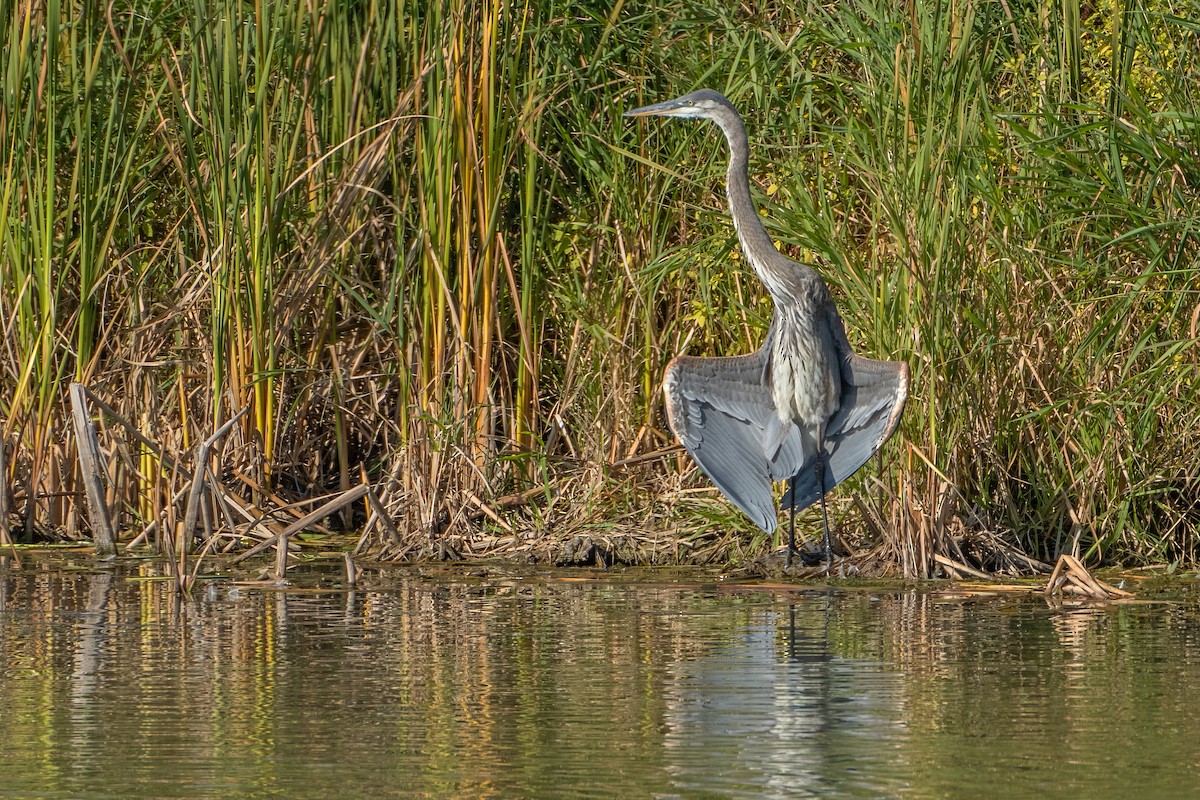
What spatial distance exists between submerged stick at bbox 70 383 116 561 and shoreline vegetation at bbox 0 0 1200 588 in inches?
1.8

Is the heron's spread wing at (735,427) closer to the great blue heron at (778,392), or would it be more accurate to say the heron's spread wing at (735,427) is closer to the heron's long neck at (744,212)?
the great blue heron at (778,392)

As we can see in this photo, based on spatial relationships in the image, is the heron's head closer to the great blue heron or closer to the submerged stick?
the great blue heron

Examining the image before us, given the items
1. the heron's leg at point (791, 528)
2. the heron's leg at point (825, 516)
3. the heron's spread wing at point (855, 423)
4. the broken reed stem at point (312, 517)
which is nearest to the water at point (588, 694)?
the broken reed stem at point (312, 517)

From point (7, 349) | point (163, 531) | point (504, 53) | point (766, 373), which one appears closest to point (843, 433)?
point (766, 373)

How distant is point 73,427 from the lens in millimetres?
6770

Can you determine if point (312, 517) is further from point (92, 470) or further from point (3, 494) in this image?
point (3, 494)

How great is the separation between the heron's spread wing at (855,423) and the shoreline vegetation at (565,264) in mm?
100

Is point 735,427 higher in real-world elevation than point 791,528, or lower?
higher

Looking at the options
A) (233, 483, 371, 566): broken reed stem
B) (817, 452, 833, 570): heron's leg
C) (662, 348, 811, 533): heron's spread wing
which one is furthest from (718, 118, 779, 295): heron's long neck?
(233, 483, 371, 566): broken reed stem

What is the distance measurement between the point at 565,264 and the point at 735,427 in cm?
105

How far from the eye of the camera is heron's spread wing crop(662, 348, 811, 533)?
6.01 m

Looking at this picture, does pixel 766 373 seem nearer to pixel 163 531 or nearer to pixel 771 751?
pixel 163 531

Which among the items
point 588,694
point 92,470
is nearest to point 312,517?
point 92,470

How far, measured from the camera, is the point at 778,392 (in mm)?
6391
